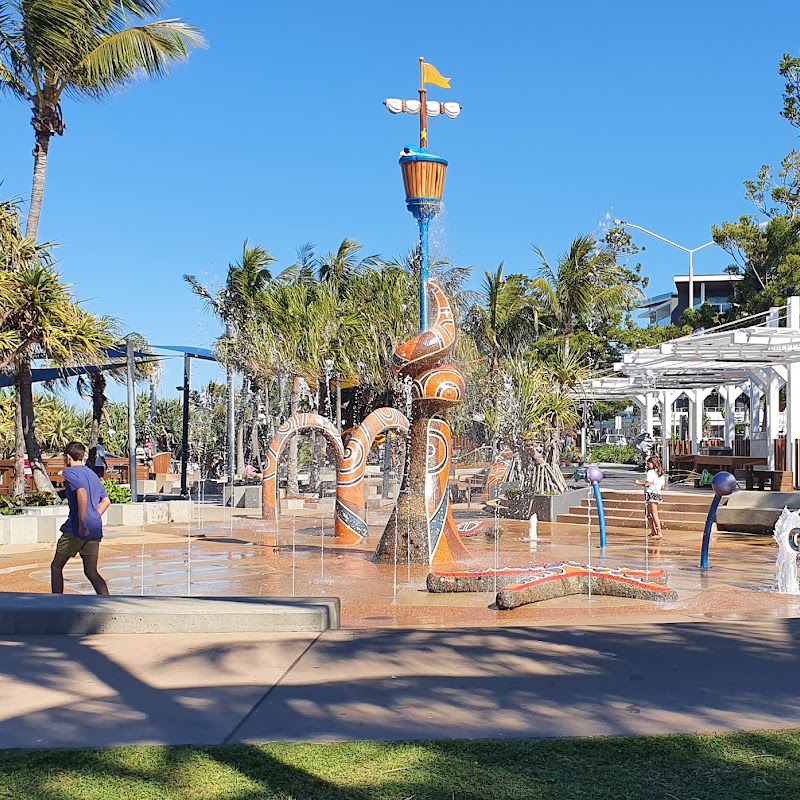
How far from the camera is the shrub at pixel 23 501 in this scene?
16328 mm

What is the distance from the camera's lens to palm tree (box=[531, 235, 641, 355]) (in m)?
36.4

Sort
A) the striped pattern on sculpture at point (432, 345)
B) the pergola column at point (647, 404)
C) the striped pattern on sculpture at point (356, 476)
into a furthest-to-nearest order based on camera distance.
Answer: the pergola column at point (647, 404) < the striped pattern on sculpture at point (356, 476) < the striped pattern on sculpture at point (432, 345)

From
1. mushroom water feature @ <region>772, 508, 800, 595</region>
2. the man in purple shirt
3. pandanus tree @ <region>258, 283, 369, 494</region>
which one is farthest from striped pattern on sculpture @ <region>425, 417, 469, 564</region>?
pandanus tree @ <region>258, 283, 369, 494</region>

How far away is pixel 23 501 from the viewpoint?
1708 centimetres

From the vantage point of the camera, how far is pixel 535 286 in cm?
3919

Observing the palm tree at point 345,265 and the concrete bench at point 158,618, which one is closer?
the concrete bench at point 158,618

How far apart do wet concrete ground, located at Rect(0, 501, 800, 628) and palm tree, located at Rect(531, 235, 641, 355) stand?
1912 cm

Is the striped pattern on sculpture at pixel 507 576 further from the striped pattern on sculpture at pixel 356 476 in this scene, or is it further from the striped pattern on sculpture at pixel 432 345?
the striped pattern on sculpture at pixel 356 476

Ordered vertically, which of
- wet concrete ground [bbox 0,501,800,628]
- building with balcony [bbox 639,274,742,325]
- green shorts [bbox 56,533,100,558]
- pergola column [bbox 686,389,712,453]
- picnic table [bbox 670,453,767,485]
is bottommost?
wet concrete ground [bbox 0,501,800,628]

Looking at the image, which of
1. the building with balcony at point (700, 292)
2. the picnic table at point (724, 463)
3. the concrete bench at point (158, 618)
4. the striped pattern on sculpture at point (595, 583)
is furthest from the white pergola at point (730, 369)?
the building with balcony at point (700, 292)

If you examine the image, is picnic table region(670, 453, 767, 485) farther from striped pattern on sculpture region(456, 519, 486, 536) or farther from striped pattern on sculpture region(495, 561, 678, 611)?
striped pattern on sculpture region(495, 561, 678, 611)

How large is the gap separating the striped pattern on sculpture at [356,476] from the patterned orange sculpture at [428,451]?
2834mm

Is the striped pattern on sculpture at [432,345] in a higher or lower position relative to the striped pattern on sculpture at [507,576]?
higher

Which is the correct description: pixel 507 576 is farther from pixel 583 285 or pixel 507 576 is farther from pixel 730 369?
pixel 583 285
